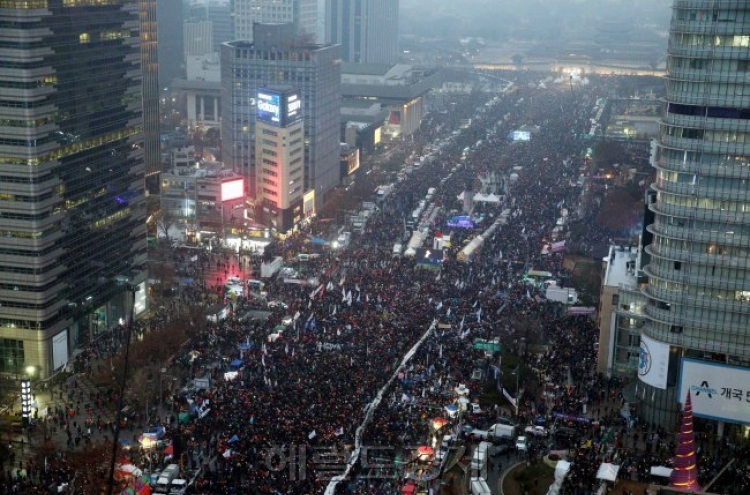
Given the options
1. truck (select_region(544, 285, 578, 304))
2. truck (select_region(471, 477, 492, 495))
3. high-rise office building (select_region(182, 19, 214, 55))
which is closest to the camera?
truck (select_region(471, 477, 492, 495))

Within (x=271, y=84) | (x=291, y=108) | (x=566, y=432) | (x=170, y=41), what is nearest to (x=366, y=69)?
(x=170, y=41)

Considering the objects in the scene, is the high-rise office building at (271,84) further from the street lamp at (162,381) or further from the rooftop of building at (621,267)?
the street lamp at (162,381)

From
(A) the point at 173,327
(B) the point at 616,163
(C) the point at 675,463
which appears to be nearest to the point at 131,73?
(A) the point at 173,327

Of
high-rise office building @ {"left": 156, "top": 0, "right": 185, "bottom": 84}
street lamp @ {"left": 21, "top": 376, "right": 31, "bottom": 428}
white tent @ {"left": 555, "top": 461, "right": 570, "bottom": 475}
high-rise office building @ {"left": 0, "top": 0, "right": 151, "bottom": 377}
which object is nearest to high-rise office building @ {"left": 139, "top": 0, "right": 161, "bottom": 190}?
high-rise office building @ {"left": 0, "top": 0, "right": 151, "bottom": 377}

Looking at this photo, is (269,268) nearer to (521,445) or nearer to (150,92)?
(521,445)

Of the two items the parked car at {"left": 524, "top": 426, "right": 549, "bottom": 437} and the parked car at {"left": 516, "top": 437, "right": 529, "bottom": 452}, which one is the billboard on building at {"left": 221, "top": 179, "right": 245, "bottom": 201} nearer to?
the parked car at {"left": 524, "top": 426, "right": 549, "bottom": 437}

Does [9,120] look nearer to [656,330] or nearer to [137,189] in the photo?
[137,189]
